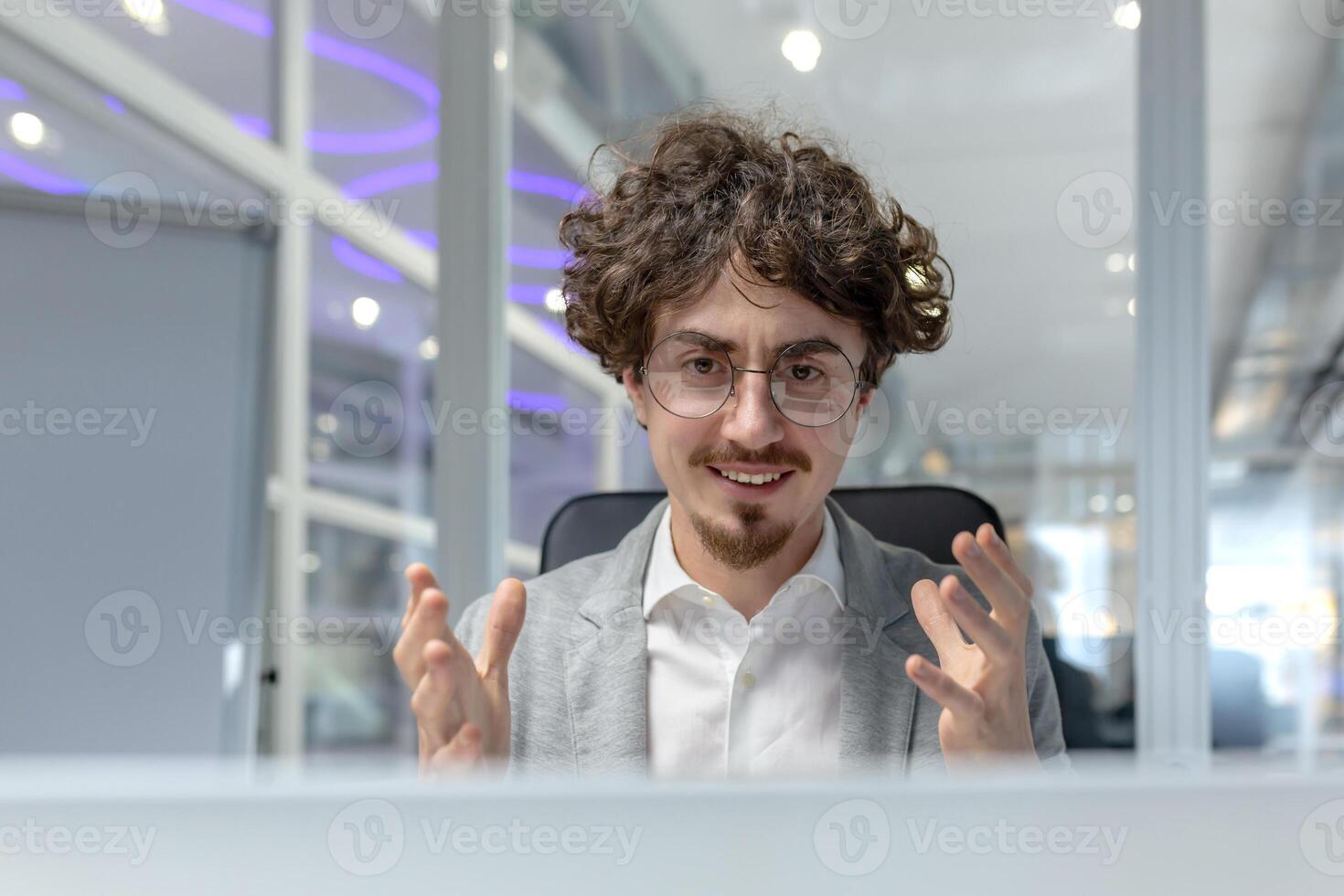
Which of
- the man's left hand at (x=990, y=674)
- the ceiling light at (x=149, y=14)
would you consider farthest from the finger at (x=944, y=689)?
the ceiling light at (x=149, y=14)

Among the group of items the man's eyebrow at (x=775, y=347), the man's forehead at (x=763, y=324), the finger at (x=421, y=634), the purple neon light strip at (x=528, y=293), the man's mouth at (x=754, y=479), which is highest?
the purple neon light strip at (x=528, y=293)

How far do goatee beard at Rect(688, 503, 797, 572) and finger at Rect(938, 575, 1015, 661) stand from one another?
13.4 inches

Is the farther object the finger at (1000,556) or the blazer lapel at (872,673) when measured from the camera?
the blazer lapel at (872,673)

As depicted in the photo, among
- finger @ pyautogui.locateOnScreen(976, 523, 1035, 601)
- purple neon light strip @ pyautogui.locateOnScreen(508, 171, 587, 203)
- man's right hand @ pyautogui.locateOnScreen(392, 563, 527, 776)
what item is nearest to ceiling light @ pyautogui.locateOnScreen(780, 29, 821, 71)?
purple neon light strip @ pyautogui.locateOnScreen(508, 171, 587, 203)

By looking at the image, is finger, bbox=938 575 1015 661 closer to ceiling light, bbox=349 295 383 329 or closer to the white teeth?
the white teeth

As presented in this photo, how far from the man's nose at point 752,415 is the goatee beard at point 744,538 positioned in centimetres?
9

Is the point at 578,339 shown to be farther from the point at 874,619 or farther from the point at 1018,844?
the point at 1018,844

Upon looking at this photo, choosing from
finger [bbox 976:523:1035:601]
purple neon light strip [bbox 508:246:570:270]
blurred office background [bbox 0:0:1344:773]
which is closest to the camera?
finger [bbox 976:523:1035:601]

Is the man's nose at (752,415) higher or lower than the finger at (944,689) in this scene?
higher

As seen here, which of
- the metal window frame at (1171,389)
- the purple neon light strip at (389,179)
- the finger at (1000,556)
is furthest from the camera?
the purple neon light strip at (389,179)

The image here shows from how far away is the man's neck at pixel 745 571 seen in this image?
1.40 m

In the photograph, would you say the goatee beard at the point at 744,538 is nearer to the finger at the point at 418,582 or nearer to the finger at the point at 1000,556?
the finger at the point at 1000,556

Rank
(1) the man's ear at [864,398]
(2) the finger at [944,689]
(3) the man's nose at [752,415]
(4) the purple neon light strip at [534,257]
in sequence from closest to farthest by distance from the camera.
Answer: (2) the finger at [944,689] → (3) the man's nose at [752,415] → (1) the man's ear at [864,398] → (4) the purple neon light strip at [534,257]

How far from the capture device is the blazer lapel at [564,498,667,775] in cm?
131
